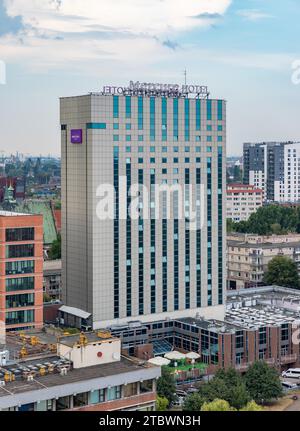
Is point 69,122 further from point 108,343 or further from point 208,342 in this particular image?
point 108,343

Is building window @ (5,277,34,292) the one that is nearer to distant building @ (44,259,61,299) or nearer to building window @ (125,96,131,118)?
building window @ (125,96,131,118)

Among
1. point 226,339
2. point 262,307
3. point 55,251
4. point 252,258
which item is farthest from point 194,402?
point 55,251

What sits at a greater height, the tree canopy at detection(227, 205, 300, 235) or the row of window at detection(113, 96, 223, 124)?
the row of window at detection(113, 96, 223, 124)

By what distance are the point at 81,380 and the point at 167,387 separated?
3623 millimetres

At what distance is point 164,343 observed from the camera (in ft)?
51.9

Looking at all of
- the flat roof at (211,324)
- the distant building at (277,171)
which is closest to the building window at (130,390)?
the flat roof at (211,324)

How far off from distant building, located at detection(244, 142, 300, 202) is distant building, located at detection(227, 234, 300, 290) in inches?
803

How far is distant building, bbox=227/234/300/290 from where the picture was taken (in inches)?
947

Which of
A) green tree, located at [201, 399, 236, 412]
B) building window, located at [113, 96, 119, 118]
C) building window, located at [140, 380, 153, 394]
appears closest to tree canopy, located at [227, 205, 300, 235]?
building window, located at [113, 96, 119, 118]

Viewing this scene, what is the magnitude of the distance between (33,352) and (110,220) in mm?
5174

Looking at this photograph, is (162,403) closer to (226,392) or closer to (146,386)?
(226,392)

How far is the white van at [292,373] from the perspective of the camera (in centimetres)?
1498

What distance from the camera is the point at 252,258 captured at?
24.1 metres

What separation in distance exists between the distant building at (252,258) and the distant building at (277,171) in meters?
20.4
